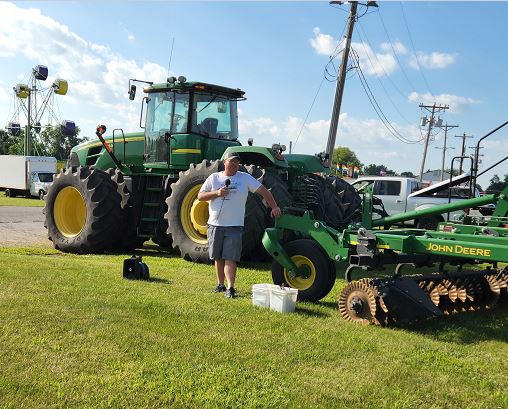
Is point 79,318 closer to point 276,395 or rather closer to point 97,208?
point 276,395

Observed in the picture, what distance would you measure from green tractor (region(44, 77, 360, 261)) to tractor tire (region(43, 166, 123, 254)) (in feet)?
0.05

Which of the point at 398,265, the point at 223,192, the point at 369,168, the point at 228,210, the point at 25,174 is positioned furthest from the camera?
the point at 369,168

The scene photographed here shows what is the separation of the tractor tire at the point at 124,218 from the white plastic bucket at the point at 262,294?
186 inches

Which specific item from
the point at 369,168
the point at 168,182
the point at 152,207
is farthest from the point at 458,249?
the point at 369,168

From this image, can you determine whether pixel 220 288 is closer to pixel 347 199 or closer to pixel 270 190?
pixel 270 190

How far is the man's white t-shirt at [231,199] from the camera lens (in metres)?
6.12

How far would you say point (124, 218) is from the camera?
9695 mm

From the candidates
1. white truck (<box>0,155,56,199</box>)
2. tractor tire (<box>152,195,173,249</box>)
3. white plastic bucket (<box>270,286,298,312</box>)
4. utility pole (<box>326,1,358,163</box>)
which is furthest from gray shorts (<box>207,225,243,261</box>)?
white truck (<box>0,155,56,199</box>)

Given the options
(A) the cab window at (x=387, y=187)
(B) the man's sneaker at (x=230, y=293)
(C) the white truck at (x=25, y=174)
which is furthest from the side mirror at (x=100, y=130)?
(C) the white truck at (x=25, y=174)

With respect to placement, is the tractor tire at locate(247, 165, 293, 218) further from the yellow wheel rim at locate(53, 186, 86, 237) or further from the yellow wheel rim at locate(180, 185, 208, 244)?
the yellow wheel rim at locate(53, 186, 86, 237)

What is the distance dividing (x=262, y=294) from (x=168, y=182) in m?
4.50

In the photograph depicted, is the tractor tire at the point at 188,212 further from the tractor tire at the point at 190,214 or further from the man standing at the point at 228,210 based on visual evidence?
the man standing at the point at 228,210

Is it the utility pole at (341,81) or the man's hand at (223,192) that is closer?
the man's hand at (223,192)

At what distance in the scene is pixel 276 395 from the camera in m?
3.37
